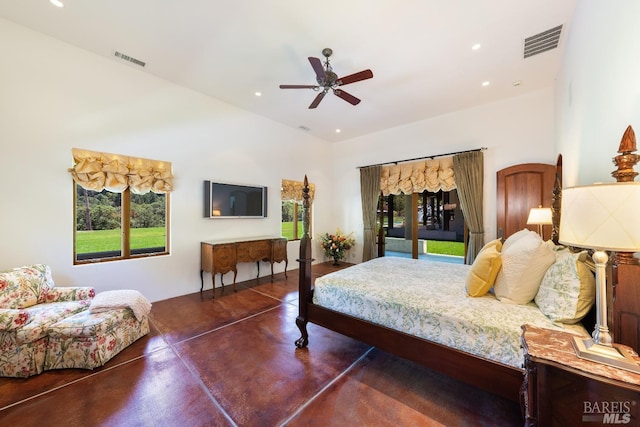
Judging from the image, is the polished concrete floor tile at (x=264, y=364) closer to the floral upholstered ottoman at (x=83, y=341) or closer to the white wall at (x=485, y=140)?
the floral upholstered ottoman at (x=83, y=341)

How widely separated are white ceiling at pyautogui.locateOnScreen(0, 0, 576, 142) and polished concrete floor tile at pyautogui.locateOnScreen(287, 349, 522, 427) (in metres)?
3.48

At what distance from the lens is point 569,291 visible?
1.46 m

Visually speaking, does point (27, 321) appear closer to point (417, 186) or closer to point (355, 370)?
point (355, 370)

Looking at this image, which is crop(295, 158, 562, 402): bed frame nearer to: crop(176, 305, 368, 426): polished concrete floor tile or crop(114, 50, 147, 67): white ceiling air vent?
crop(176, 305, 368, 426): polished concrete floor tile

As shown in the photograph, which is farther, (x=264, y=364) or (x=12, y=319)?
(x=264, y=364)

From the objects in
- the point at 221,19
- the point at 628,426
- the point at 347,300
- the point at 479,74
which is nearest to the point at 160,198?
the point at 221,19

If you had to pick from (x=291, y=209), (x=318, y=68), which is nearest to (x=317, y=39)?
(x=318, y=68)

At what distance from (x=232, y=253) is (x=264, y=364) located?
90.2 inches

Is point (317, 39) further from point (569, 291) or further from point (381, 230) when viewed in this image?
point (381, 230)

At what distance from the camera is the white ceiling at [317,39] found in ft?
7.92

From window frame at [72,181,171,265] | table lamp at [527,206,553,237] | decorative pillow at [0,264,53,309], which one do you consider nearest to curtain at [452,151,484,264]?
table lamp at [527,206,553,237]

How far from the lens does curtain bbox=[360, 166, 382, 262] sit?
5961 mm

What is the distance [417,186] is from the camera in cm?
536

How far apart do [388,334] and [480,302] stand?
758 millimetres
